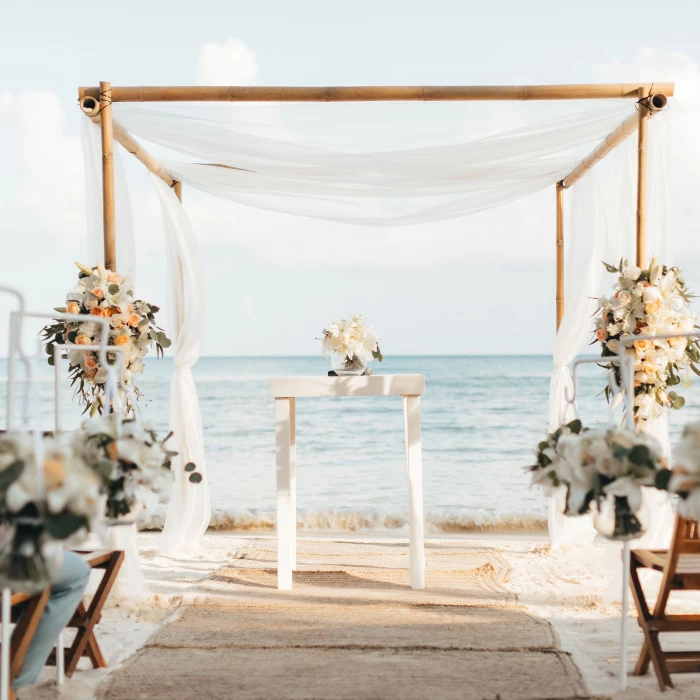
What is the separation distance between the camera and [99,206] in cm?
403

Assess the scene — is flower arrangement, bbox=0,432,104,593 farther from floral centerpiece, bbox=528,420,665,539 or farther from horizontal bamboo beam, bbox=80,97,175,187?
horizontal bamboo beam, bbox=80,97,175,187

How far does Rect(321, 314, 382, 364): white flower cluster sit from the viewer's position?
4.15 metres

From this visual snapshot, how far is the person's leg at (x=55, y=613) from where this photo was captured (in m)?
2.30

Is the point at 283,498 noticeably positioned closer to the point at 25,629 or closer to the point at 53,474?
the point at 25,629

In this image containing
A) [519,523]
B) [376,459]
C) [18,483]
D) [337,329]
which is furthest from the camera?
[376,459]

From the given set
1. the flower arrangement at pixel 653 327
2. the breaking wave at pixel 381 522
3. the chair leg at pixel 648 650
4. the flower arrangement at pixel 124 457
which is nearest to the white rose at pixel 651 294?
the flower arrangement at pixel 653 327

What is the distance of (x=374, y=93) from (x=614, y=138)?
1275 mm

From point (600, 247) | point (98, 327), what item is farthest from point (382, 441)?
point (98, 327)

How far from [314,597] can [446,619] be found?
71cm

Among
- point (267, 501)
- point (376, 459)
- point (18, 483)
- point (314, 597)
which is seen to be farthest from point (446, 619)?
point (376, 459)

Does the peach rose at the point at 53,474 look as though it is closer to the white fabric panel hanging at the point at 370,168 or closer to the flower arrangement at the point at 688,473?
the flower arrangement at the point at 688,473

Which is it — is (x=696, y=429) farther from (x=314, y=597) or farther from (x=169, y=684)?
(x=314, y=597)

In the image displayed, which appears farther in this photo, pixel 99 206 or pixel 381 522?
pixel 381 522

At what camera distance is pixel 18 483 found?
177 cm
